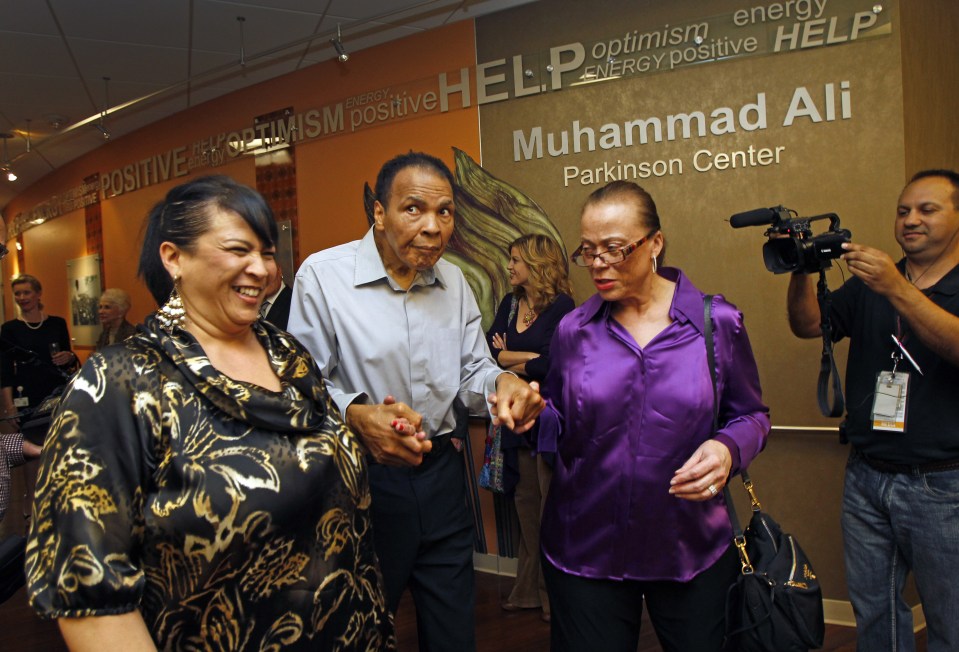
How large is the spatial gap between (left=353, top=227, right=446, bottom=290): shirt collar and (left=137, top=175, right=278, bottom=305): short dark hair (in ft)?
1.90

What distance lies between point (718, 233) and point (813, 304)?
109 centimetres

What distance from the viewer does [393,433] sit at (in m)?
1.80

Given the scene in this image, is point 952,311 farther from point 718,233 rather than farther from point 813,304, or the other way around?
point 718,233

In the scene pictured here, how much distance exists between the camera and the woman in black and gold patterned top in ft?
4.18

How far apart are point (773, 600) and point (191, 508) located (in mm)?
1398

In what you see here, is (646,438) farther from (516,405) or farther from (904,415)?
(904,415)

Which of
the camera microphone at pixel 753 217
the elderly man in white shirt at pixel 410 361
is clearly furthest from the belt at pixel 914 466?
the elderly man in white shirt at pixel 410 361

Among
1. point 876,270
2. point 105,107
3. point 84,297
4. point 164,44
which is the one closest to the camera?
point 876,270

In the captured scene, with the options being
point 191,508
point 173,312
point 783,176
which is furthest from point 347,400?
point 783,176

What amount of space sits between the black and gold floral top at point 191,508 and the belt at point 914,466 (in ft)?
6.27

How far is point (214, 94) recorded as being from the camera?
6.23m

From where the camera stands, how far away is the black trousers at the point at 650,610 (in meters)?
2.00

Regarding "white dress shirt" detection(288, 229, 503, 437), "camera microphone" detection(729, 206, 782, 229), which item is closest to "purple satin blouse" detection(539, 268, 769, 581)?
"white dress shirt" detection(288, 229, 503, 437)

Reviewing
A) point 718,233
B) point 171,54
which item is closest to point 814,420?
point 718,233
